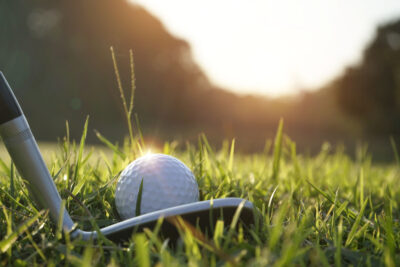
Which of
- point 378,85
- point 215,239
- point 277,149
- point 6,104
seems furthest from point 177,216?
point 378,85

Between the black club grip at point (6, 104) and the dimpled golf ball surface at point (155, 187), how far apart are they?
622 mm

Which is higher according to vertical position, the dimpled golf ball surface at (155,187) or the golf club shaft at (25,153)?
the golf club shaft at (25,153)

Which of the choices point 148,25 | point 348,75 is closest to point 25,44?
point 148,25

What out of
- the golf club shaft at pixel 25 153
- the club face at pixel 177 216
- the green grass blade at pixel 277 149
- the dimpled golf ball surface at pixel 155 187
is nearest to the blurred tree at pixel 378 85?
the green grass blade at pixel 277 149

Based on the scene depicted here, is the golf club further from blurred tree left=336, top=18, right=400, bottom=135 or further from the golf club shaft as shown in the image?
blurred tree left=336, top=18, right=400, bottom=135

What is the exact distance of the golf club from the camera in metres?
1.25

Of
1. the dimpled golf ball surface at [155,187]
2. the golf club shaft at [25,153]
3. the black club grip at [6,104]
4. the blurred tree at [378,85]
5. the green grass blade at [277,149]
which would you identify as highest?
the black club grip at [6,104]

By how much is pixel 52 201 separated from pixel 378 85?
74.5ft

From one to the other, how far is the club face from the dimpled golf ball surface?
0.33 metres

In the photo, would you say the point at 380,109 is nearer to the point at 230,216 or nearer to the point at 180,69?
the point at 180,69

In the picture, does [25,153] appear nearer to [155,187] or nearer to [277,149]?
[155,187]

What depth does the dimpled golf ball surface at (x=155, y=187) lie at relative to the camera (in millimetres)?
1658

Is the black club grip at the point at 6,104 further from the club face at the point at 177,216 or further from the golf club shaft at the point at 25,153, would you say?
the club face at the point at 177,216

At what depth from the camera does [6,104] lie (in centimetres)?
126
